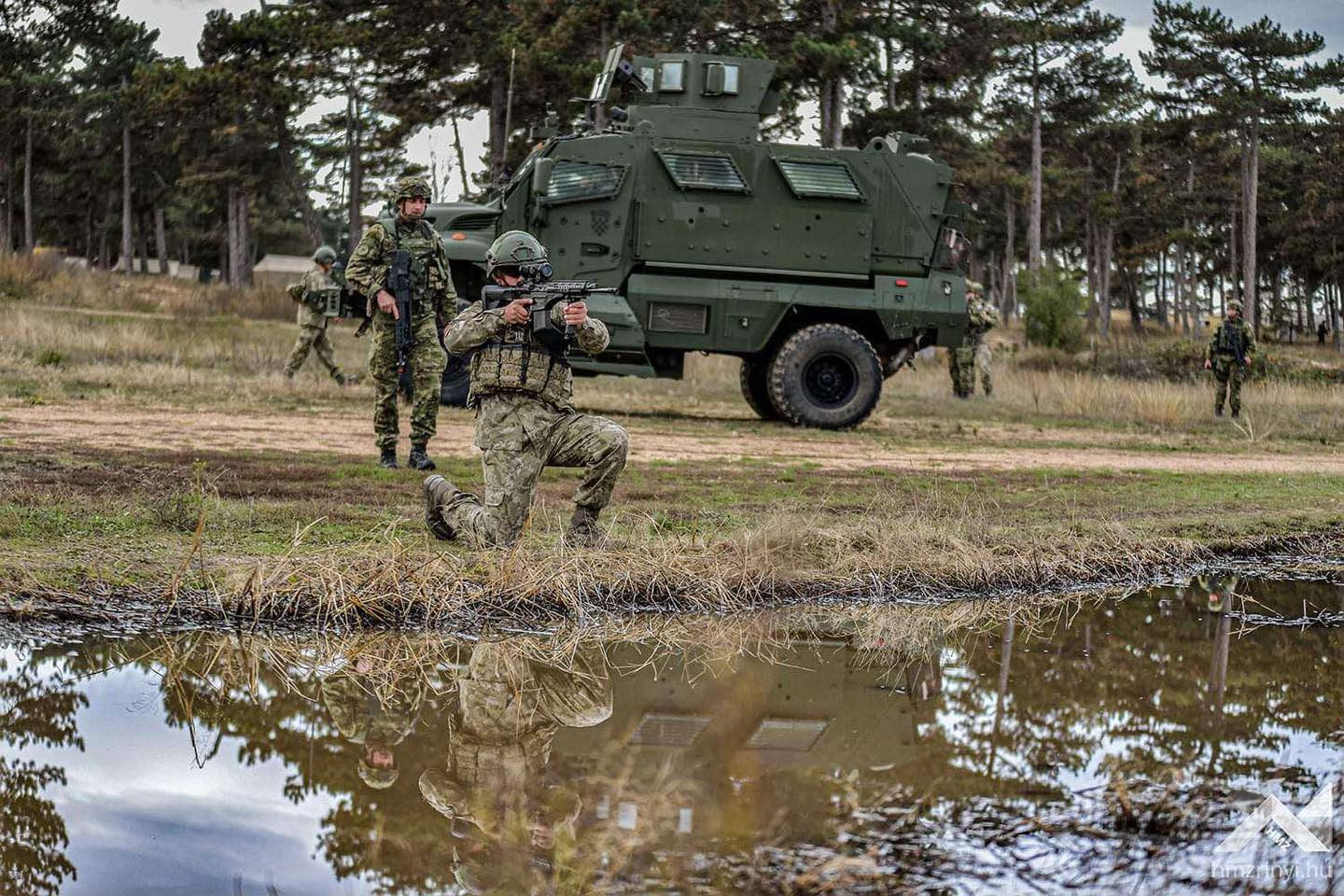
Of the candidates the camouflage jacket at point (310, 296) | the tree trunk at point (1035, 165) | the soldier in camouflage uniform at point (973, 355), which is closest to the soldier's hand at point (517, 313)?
the camouflage jacket at point (310, 296)

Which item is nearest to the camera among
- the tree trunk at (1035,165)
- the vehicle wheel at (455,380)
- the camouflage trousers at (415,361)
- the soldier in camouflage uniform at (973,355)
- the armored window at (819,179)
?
the camouflage trousers at (415,361)

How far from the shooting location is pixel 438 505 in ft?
22.7

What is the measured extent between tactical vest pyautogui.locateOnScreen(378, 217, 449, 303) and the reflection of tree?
15.9 feet

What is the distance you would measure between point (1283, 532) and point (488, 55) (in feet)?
72.7

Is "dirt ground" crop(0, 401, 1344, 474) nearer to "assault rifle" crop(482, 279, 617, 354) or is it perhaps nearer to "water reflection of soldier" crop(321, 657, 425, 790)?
"assault rifle" crop(482, 279, 617, 354)

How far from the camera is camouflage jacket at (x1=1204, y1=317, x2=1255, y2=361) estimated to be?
18328 millimetres

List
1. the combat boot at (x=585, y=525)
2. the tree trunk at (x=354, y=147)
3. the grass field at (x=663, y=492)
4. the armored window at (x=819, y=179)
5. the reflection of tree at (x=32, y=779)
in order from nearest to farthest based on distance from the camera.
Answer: the reflection of tree at (x=32, y=779) → the grass field at (x=663, y=492) → the combat boot at (x=585, y=525) → the armored window at (x=819, y=179) → the tree trunk at (x=354, y=147)

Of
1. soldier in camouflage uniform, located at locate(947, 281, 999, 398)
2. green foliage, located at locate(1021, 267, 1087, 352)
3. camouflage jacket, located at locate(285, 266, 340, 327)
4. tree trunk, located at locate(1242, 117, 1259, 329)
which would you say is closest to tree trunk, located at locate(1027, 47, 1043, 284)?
tree trunk, located at locate(1242, 117, 1259, 329)

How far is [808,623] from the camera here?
6094 mm

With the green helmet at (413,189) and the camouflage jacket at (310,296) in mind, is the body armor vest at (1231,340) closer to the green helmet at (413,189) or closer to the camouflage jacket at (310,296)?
the camouflage jacket at (310,296)

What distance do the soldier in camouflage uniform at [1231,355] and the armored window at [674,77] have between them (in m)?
7.58

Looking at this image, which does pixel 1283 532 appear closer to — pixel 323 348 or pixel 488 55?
pixel 323 348

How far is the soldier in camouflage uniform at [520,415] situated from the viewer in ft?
21.0

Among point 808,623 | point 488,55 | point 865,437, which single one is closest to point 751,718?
point 808,623
